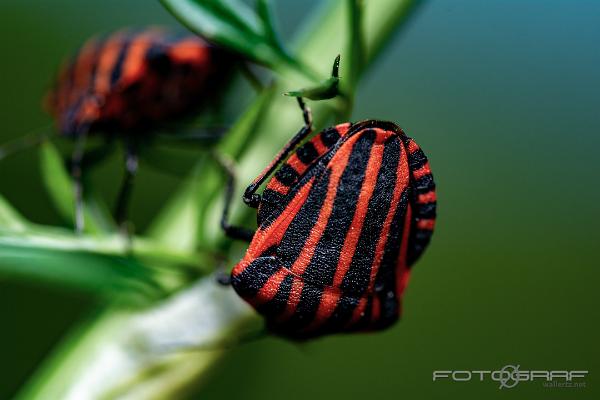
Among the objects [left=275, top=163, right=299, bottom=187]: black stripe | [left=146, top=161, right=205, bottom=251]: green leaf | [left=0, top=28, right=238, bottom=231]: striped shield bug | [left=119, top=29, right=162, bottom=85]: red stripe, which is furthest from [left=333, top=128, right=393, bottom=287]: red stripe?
[left=119, top=29, right=162, bottom=85]: red stripe

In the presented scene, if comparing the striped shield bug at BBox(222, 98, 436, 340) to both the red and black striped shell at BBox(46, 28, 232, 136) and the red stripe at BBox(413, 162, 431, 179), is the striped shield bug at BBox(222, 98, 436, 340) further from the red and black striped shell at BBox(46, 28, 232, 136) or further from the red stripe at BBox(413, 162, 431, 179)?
the red and black striped shell at BBox(46, 28, 232, 136)

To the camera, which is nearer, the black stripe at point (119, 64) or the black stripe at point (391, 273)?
the black stripe at point (391, 273)

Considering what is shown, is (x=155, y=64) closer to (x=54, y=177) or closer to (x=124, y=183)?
(x=124, y=183)

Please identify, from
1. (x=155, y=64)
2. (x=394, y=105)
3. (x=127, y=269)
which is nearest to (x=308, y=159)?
(x=127, y=269)

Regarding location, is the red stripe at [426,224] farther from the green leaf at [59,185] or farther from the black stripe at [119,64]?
the black stripe at [119,64]

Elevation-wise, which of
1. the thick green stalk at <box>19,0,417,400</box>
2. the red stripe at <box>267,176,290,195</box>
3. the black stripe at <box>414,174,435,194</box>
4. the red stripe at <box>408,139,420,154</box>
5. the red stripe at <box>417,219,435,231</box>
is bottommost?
the thick green stalk at <box>19,0,417,400</box>

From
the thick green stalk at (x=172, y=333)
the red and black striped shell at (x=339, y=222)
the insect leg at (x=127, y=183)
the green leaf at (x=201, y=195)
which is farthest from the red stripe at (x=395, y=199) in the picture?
the insect leg at (x=127, y=183)
